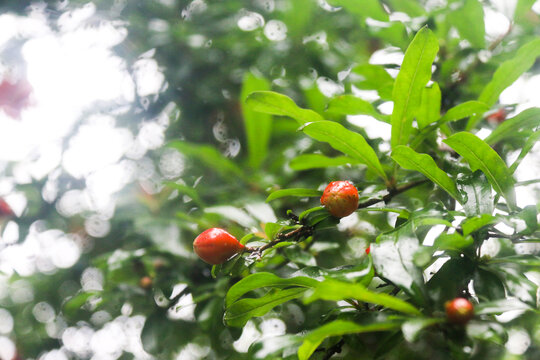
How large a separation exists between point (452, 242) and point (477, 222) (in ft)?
0.13

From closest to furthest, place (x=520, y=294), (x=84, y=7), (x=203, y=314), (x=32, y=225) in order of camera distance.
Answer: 1. (x=520, y=294)
2. (x=203, y=314)
3. (x=32, y=225)
4. (x=84, y=7)

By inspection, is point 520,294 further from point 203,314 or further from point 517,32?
point 517,32

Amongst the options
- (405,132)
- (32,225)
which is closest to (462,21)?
(405,132)

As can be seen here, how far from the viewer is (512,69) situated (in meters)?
0.75

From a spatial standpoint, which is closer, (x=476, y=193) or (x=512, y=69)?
(x=476, y=193)

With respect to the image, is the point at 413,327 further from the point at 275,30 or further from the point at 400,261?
the point at 275,30

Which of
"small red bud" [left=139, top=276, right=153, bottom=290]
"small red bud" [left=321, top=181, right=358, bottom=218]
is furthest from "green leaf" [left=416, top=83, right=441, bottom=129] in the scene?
"small red bud" [left=139, top=276, right=153, bottom=290]

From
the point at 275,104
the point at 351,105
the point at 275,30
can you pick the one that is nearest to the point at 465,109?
the point at 351,105

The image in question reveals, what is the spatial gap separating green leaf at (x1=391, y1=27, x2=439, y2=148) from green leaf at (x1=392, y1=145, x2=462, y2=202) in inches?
4.5

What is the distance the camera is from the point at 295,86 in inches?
59.1

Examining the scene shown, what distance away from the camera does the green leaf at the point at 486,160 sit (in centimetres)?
59

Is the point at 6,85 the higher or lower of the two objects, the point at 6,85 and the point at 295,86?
the lower

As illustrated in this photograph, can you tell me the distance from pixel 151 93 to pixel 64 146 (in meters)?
0.36

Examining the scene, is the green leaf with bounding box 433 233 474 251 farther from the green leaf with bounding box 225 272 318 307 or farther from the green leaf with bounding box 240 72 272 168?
the green leaf with bounding box 240 72 272 168
